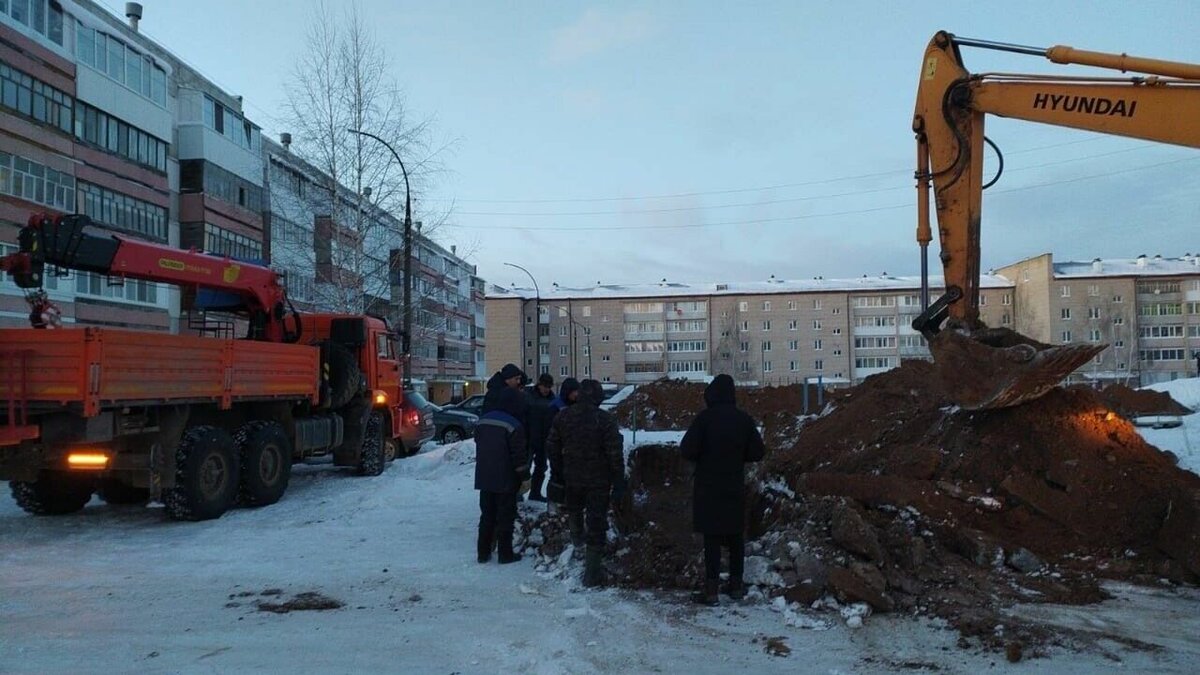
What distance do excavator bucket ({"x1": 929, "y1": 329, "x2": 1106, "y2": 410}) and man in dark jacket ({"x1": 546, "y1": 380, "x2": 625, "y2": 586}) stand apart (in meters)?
4.24

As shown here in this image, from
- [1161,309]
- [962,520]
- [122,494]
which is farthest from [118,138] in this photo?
[1161,309]

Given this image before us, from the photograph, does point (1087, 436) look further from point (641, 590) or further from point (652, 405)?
point (652, 405)

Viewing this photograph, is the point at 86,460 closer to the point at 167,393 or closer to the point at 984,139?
the point at 167,393

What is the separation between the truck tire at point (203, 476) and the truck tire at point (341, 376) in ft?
10.2

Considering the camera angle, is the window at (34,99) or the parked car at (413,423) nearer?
the parked car at (413,423)

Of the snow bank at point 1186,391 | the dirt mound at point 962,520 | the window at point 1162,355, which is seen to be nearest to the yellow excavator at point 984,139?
the dirt mound at point 962,520

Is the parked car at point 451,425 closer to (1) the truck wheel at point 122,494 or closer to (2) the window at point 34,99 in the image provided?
(1) the truck wheel at point 122,494

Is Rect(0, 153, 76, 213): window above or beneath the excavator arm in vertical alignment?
above

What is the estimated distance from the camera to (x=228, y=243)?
132 ft

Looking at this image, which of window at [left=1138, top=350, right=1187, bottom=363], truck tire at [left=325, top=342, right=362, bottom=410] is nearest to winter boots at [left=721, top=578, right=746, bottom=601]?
truck tire at [left=325, top=342, right=362, bottom=410]

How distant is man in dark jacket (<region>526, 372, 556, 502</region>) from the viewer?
33.9 feet

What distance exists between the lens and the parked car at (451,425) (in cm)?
2752

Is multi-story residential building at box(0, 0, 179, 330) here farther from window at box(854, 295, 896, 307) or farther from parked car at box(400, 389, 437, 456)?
window at box(854, 295, 896, 307)

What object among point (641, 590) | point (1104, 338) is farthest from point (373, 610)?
point (1104, 338)
